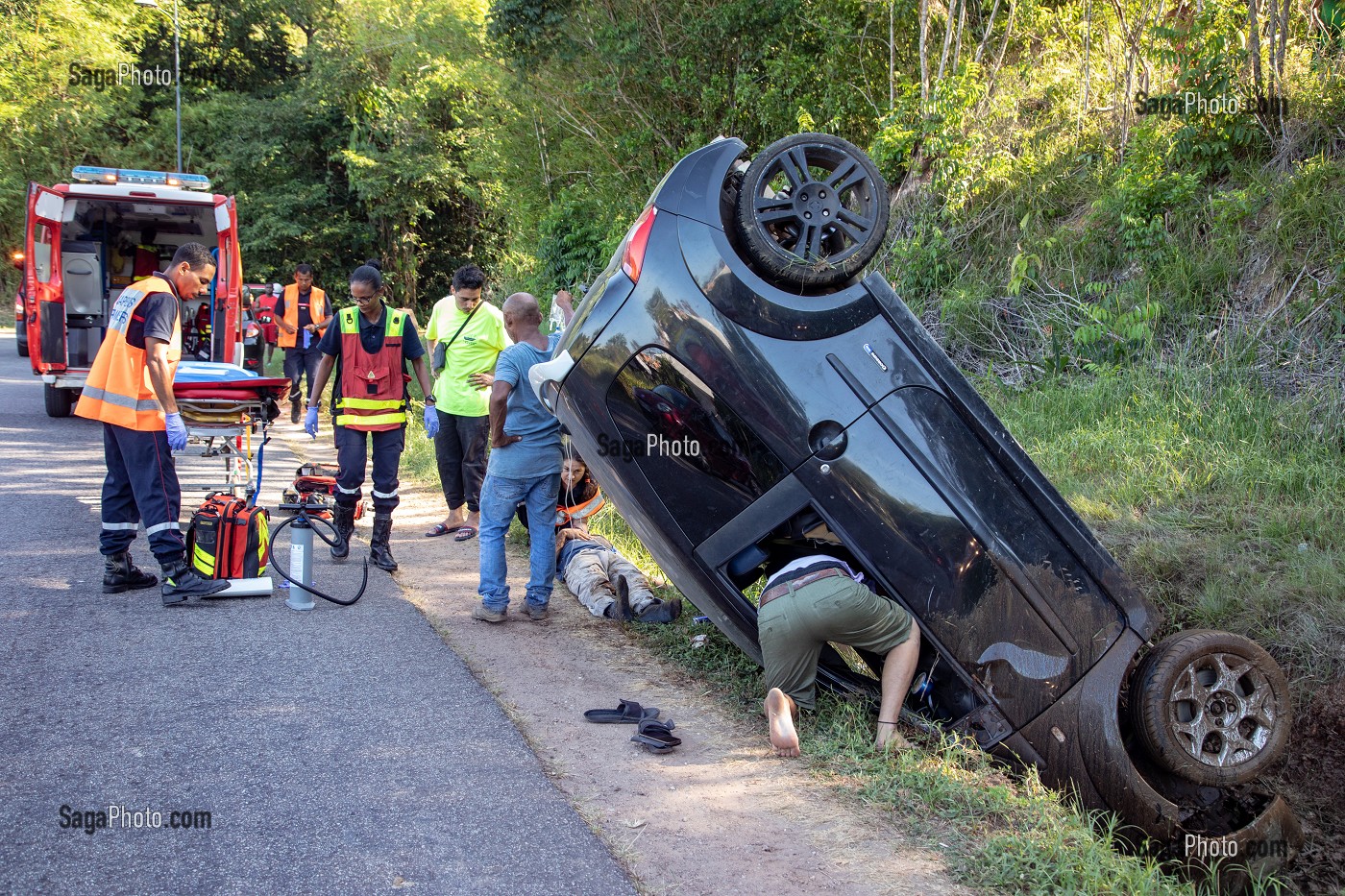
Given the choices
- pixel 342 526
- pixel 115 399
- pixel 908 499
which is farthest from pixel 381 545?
pixel 908 499

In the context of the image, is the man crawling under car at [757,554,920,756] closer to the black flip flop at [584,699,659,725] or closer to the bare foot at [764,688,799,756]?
the bare foot at [764,688,799,756]

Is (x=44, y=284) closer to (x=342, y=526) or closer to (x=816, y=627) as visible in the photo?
(x=342, y=526)

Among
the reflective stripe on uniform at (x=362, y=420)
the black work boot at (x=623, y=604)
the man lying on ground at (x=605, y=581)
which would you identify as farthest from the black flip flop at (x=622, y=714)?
the reflective stripe on uniform at (x=362, y=420)

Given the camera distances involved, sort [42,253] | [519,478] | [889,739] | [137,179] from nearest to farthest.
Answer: [889,739] < [519,478] < [42,253] < [137,179]

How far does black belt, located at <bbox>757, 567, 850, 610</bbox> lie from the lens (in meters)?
3.87

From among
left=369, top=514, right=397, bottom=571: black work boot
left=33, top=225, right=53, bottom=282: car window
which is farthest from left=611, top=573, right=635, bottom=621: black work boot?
left=33, top=225, right=53, bottom=282: car window

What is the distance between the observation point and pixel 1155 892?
3027 mm

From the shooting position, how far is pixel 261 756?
12.6ft

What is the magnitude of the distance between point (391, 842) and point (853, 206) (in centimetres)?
282

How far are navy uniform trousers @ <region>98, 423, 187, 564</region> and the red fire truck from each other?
6.92m

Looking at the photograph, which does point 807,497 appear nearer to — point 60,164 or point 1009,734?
point 1009,734

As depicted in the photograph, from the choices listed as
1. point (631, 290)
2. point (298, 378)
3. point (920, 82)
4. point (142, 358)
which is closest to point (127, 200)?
point (298, 378)

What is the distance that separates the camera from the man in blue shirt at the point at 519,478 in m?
5.64

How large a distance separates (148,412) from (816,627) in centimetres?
405
